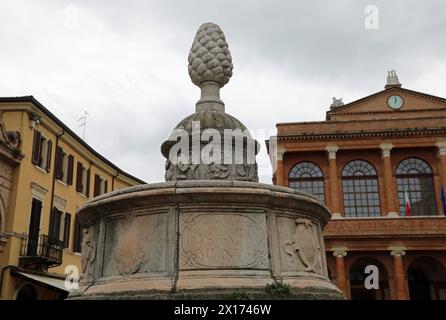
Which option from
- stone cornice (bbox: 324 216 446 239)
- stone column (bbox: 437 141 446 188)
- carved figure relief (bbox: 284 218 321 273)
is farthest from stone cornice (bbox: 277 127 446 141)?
carved figure relief (bbox: 284 218 321 273)

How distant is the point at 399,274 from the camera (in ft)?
86.8

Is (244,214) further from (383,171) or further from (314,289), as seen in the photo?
(383,171)

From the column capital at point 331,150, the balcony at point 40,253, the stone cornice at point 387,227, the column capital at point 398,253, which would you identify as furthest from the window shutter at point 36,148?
the column capital at point 398,253

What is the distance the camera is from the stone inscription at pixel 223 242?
5637 mm

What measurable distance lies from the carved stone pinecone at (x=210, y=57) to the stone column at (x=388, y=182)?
71.2 feet

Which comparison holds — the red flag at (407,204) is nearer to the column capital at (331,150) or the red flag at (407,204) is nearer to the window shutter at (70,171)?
the column capital at (331,150)

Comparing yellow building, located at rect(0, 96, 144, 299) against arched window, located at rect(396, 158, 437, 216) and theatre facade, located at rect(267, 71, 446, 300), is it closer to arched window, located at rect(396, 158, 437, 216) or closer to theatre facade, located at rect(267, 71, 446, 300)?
theatre facade, located at rect(267, 71, 446, 300)

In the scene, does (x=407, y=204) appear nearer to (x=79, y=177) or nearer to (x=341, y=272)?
(x=341, y=272)

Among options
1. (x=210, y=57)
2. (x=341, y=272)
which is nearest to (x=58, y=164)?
(x=341, y=272)

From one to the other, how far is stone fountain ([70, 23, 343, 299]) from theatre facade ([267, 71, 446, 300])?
21599mm

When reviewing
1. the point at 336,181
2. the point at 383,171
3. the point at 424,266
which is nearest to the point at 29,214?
the point at 336,181

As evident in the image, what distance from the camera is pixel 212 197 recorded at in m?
5.83
